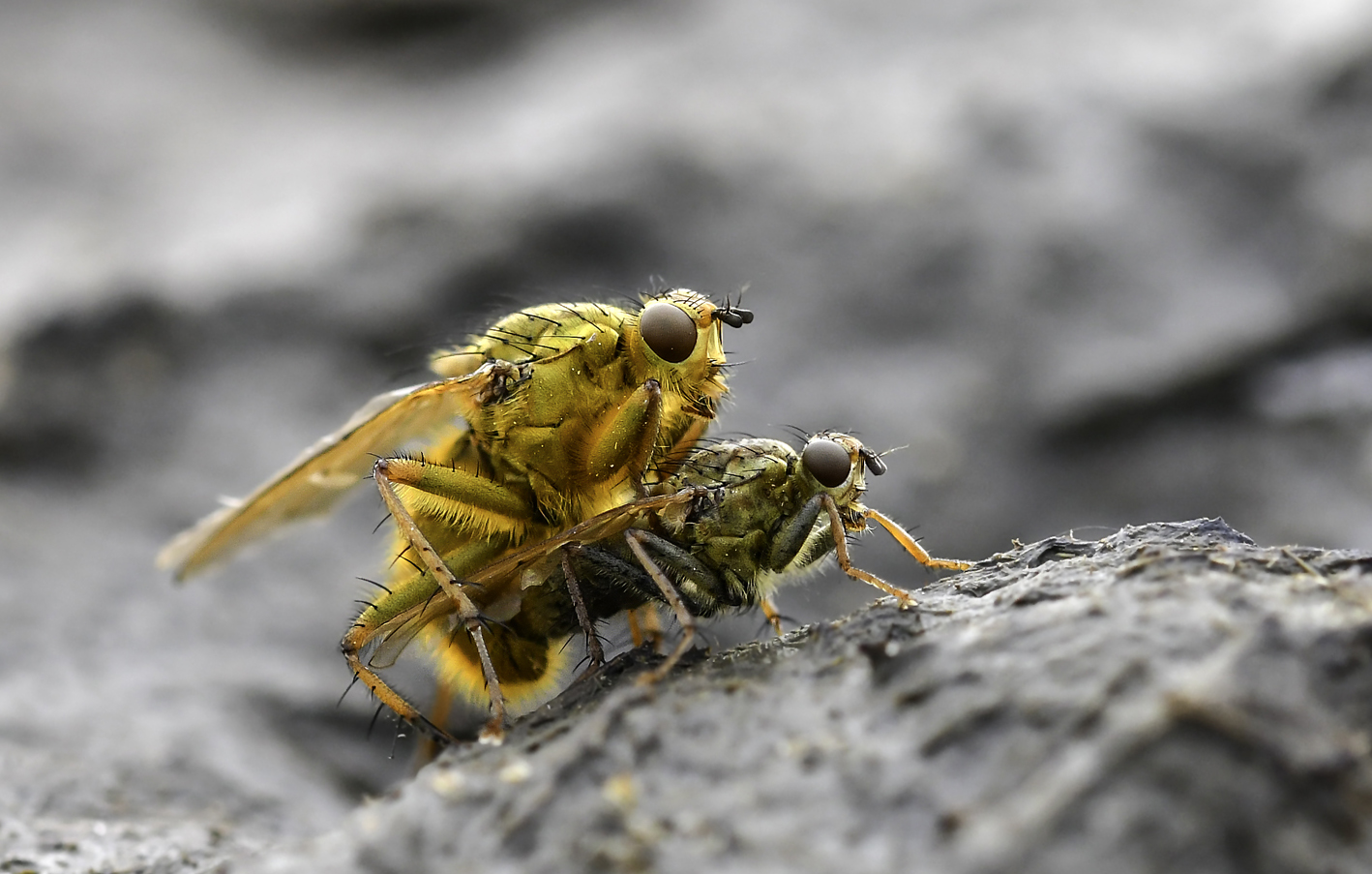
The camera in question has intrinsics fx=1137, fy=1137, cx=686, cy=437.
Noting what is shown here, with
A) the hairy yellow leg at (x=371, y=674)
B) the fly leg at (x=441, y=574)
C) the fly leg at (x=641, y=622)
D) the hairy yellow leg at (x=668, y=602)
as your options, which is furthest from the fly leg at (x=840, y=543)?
the hairy yellow leg at (x=371, y=674)

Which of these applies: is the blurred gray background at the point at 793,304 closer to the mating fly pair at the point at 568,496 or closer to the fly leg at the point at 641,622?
the mating fly pair at the point at 568,496

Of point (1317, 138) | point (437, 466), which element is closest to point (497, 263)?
point (437, 466)

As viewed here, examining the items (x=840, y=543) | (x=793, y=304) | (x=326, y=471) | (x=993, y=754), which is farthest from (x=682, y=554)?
(x=793, y=304)

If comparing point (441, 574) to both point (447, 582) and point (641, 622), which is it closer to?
point (447, 582)

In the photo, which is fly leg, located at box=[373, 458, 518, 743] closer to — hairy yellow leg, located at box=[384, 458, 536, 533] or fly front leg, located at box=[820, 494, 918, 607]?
hairy yellow leg, located at box=[384, 458, 536, 533]

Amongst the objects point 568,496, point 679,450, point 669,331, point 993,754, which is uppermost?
point 669,331
